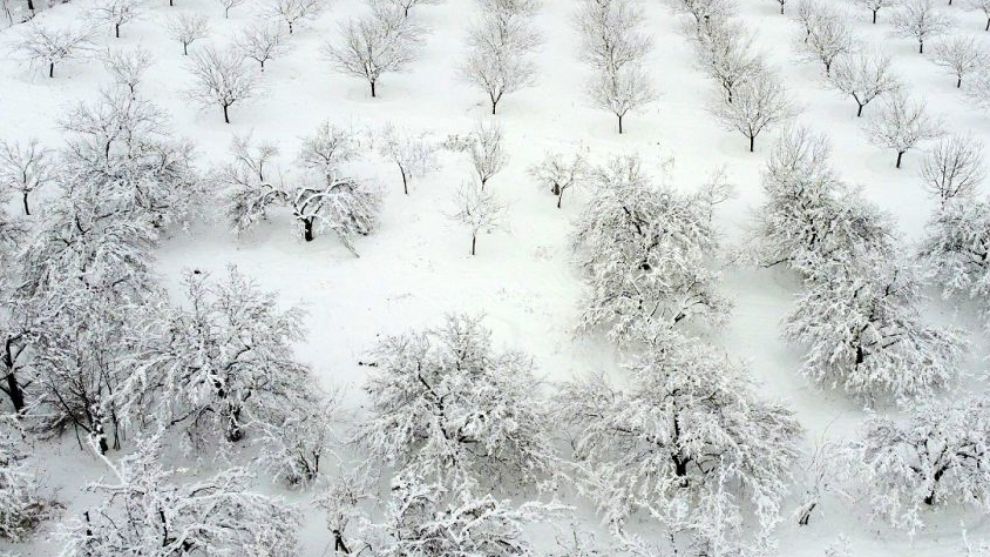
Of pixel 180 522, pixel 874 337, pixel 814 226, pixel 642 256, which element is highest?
pixel 814 226

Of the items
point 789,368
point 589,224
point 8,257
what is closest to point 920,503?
point 789,368

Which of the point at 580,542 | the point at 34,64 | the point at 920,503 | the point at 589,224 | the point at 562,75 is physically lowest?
the point at 920,503

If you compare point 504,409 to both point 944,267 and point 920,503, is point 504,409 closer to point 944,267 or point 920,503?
point 920,503

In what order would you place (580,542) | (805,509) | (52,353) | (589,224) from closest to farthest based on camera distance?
(580,542)
(805,509)
(52,353)
(589,224)

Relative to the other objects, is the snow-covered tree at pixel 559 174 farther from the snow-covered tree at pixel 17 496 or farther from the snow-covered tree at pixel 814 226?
the snow-covered tree at pixel 17 496

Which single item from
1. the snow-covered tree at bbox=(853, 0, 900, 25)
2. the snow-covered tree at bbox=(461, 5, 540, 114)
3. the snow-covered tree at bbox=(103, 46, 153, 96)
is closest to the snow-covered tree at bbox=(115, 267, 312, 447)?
the snow-covered tree at bbox=(103, 46, 153, 96)

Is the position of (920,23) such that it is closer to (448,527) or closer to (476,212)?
(476,212)

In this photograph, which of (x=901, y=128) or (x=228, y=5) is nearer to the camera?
(x=901, y=128)

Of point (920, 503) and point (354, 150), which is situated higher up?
point (354, 150)

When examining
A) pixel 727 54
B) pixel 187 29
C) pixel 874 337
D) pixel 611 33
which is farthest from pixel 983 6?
pixel 187 29
